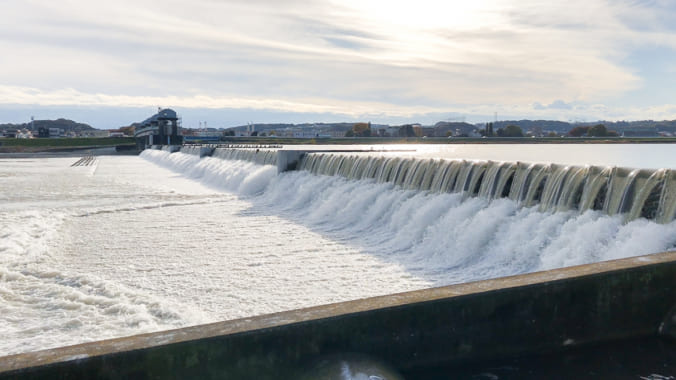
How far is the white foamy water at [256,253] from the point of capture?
28.3ft

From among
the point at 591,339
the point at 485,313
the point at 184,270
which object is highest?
the point at 485,313

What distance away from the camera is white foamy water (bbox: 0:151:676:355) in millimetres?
8625

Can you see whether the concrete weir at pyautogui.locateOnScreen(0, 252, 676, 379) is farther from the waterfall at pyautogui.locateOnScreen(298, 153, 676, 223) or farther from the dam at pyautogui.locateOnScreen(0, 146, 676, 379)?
the waterfall at pyautogui.locateOnScreen(298, 153, 676, 223)

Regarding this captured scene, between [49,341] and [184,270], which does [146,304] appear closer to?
[49,341]

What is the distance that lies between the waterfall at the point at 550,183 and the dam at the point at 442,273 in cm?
3

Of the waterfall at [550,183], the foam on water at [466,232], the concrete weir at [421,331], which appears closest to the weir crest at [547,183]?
the waterfall at [550,183]

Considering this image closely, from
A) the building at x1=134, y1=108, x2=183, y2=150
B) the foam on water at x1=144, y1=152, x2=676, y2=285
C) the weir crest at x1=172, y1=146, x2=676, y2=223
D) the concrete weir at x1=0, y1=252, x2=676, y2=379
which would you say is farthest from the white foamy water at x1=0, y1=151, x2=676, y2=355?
the building at x1=134, y1=108, x2=183, y2=150

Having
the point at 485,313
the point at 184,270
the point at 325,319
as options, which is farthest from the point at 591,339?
the point at 184,270

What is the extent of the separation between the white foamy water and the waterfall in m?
0.36

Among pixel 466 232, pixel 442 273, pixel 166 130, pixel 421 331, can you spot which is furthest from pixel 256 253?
pixel 166 130

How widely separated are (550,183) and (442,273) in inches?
143

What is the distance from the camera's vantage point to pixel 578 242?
10008 mm

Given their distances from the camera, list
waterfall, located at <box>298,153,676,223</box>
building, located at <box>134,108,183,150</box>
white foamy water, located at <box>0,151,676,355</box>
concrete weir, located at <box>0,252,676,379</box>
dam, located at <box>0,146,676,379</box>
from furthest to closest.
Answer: building, located at <box>134,108,183,150</box> → waterfall, located at <box>298,153,676,223</box> → white foamy water, located at <box>0,151,676,355</box> → dam, located at <box>0,146,676,379</box> → concrete weir, located at <box>0,252,676,379</box>

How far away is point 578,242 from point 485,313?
6.13m
